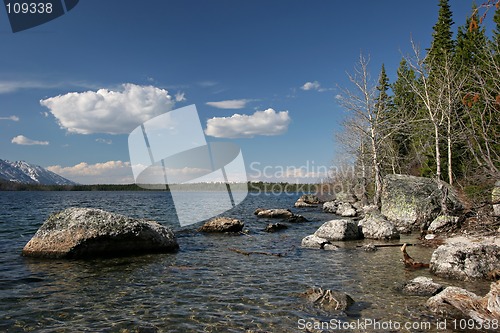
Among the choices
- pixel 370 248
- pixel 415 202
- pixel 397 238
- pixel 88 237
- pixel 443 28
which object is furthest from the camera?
pixel 443 28

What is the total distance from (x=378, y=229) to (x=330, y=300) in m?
11.8

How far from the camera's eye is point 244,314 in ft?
23.4

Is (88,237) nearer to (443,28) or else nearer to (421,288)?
(421,288)

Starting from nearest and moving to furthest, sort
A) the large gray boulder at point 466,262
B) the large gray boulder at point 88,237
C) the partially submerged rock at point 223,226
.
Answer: the large gray boulder at point 466,262, the large gray boulder at point 88,237, the partially submerged rock at point 223,226

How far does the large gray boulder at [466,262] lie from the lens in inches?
379

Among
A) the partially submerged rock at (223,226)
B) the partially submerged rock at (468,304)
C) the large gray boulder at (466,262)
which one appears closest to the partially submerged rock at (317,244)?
the large gray boulder at (466,262)

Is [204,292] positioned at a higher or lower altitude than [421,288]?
lower

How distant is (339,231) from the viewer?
17.5m

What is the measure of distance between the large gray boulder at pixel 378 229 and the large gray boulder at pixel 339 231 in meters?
0.63

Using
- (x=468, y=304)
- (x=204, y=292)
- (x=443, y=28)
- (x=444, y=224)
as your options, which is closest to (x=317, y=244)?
(x=444, y=224)

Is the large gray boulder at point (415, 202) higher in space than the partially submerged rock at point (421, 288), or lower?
higher

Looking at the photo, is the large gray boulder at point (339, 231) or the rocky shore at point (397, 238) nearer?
the rocky shore at point (397, 238)

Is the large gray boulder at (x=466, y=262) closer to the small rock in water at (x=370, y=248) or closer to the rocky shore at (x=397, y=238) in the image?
the rocky shore at (x=397, y=238)

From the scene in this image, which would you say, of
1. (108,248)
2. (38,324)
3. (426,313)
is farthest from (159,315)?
(108,248)
